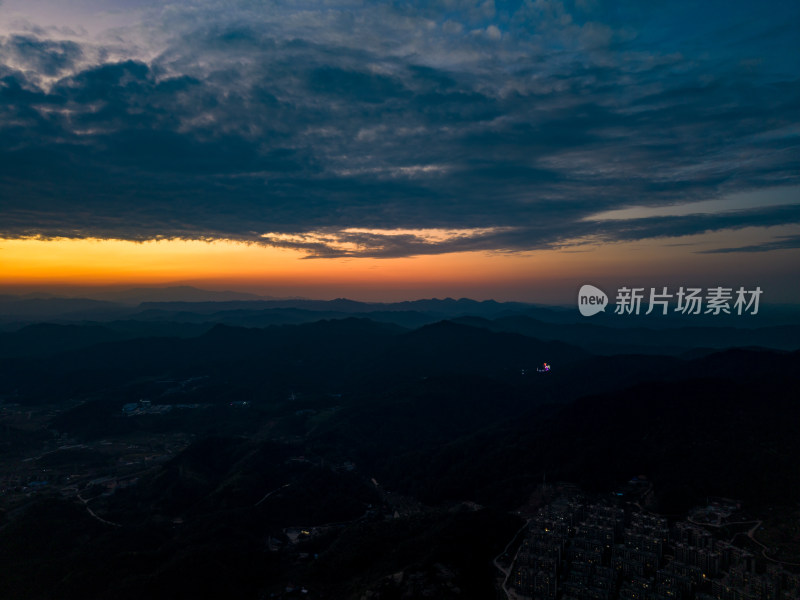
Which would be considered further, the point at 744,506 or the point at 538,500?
the point at 538,500

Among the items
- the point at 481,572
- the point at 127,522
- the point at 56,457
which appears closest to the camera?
the point at 481,572

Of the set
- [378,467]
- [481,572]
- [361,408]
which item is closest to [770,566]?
[481,572]

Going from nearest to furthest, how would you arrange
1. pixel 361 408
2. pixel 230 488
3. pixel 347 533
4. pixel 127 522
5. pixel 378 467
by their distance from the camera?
pixel 347 533 < pixel 127 522 < pixel 230 488 < pixel 378 467 < pixel 361 408

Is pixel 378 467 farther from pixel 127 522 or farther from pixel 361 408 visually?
pixel 127 522

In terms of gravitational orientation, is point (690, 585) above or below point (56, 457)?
above

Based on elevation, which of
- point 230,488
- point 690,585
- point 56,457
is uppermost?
point 690,585

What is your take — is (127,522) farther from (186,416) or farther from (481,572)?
(186,416)

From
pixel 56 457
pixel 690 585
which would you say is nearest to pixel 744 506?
pixel 690 585
